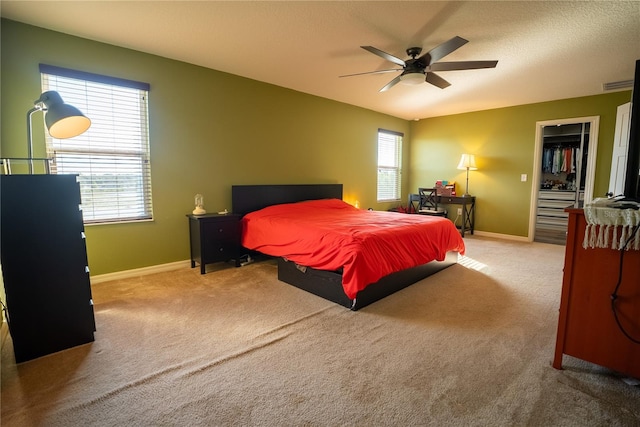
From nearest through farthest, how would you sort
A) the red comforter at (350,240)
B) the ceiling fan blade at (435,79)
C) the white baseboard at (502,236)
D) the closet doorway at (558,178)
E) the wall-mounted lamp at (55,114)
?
the wall-mounted lamp at (55,114) → the red comforter at (350,240) → the ceiling fan blade at (435,79) → the white baseboard at (502,236) → the closet doorway at (558,178)

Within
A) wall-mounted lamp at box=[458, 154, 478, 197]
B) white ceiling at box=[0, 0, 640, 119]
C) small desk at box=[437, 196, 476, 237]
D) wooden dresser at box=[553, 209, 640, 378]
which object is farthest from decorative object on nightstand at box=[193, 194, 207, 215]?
wall-mounted lamp at box=[458, 154, 478, 197]

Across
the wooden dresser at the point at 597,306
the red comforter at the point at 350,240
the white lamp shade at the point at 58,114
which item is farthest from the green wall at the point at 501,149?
the white lamp shade at the point at 58,114

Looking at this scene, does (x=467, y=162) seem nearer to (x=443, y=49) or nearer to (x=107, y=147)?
(x=443, y=49)

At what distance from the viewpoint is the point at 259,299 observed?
2.77 meters

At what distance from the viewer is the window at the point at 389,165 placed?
629cm

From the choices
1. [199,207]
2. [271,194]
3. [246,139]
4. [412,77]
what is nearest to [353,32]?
[412,77]

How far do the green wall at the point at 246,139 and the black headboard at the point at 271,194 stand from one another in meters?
0.14

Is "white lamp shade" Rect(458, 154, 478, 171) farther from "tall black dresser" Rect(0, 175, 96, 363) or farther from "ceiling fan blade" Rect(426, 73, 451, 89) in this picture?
"tall black dresser" Rect(0, 175, 96, 363)

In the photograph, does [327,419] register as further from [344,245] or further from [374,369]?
[344,245]

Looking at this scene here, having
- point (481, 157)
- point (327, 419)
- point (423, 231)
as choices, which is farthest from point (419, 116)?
point (327, 419)

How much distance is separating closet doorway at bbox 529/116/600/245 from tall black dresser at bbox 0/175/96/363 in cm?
624

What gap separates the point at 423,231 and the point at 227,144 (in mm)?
2621

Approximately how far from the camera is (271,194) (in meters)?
4.34

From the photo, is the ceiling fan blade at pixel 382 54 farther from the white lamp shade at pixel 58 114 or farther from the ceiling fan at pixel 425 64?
the white lamp shade at pixel 58 114
